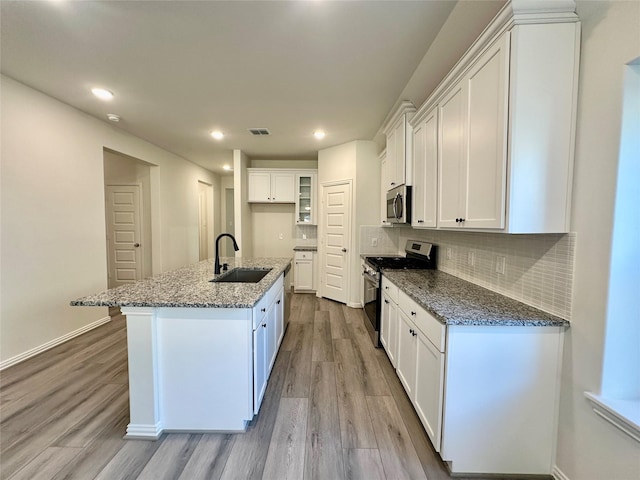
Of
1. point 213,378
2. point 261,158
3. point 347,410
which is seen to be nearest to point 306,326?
point 347,410

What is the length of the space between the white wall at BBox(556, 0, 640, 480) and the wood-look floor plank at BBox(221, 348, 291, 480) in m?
1.62

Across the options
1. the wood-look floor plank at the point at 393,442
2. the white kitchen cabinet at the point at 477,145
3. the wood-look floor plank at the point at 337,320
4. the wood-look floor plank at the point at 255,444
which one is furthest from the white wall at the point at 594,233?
the wood-look floor plank at the point at 337,320

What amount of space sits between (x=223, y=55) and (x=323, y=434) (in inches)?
113

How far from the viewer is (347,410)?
6.33 feet

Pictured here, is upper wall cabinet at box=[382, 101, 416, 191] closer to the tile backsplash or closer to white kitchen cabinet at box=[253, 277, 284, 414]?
the tile backsplash

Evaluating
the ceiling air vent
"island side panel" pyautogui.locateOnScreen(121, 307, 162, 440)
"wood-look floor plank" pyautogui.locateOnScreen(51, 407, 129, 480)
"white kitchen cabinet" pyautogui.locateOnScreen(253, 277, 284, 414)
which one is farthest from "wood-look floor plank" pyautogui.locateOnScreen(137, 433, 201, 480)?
the ceiling air vent

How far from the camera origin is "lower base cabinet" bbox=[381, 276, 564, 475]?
1.38 m

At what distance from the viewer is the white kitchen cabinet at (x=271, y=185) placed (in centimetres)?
524

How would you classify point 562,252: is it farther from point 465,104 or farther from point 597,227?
point 465,104

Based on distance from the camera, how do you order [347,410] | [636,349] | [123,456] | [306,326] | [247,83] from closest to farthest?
[636,349] < [123,456] < [347,410] < [247,83] < [306,326]

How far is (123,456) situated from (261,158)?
4.91 m

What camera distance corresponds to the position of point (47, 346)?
109 inches

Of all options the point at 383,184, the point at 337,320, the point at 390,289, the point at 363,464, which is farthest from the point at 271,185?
the point at 363,464

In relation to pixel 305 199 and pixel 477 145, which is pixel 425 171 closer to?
pixel 477 145
